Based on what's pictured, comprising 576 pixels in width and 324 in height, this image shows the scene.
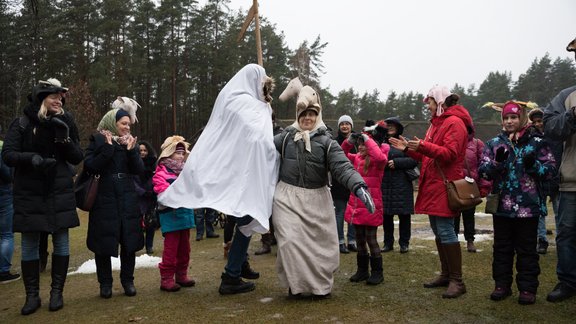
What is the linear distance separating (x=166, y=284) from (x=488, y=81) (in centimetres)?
8087

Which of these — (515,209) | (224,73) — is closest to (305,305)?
(515,209)

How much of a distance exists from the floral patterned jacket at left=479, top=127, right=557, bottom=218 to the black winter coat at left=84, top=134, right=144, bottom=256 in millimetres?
3646

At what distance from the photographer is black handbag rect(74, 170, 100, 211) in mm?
4570

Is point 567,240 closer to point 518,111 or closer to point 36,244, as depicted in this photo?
point 518,111

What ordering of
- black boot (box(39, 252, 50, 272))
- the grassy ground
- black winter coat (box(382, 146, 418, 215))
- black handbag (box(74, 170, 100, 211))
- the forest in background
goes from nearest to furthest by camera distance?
the grassy ground
black handbag (box(74, 170, 100, 211))
black boot (box(39, 252, 50, 272))
black winter coat (box(382, 146, 418, 215))
the forest in background

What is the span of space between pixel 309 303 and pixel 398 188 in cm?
323

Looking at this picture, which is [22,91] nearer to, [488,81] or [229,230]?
[229,230]

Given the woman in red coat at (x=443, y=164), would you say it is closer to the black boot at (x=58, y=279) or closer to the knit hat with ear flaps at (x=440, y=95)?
the knit hat with ear flaps at (x=440, y=95)

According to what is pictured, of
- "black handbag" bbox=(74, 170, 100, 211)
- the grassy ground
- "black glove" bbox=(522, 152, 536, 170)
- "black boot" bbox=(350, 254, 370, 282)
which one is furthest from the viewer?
"black boot" bbox=(350, 254, 370, 282)

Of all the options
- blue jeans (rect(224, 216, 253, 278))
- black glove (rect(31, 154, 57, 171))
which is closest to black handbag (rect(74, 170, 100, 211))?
black glove (rect(31, 154, 57, 171))

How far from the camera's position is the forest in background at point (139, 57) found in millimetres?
24516

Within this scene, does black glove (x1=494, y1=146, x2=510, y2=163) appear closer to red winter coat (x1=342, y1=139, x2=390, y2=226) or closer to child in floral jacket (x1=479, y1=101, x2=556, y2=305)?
child in floral jacket (x1=479, y1=101, x2=556, y2=305)

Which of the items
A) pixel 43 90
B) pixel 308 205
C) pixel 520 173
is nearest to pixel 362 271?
pixel 308 205

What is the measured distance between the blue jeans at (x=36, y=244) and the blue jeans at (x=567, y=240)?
485 centimetres
